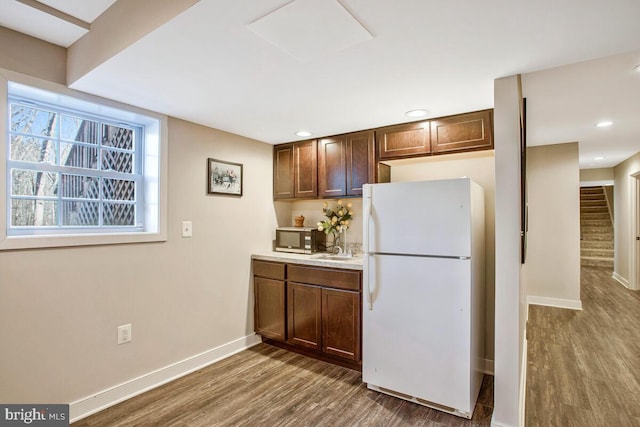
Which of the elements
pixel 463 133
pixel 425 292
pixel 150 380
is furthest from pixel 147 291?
pixel 463 133

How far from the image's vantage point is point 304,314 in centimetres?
301

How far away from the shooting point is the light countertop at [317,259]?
276 cm

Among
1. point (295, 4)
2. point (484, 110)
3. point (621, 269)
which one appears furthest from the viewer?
point (621, 269)

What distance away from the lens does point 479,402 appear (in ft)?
7.74

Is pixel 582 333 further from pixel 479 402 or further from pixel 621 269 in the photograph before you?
pixel 621 269

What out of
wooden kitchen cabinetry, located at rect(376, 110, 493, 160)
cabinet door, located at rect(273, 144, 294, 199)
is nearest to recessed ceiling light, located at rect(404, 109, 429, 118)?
wooden kitchen cabinetry, located at rect(376, 110, 493, 160)

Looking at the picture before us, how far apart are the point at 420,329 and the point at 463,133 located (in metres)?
1.50

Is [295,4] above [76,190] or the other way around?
above

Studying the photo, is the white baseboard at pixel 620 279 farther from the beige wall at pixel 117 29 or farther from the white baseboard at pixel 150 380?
the beige wall at pixel 117 29

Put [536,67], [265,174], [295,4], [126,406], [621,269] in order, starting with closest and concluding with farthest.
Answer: [295,4]
[536,67]
[126,406]
[265,174]
[621,269]

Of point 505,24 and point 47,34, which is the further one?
point 47,34

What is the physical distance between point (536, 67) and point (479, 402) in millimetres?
2192

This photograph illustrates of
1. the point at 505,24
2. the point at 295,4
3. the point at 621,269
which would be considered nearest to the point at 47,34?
the point at 295,4

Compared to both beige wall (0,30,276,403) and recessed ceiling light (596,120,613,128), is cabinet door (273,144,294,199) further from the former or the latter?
recessed ceiling light (596,120,613,128)
